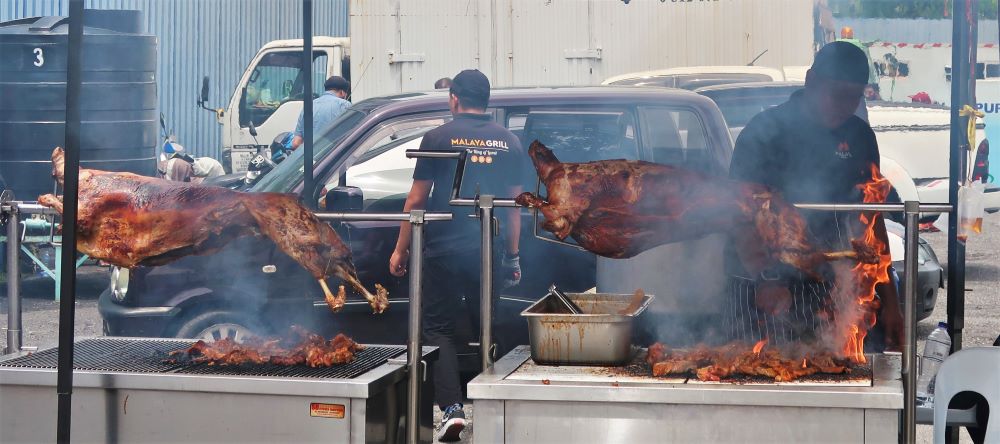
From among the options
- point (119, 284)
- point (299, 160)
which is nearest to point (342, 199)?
point (299, 160)

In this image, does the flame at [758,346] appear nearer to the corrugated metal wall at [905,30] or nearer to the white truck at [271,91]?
the white truck at [271,91]

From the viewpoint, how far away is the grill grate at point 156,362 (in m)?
3.52

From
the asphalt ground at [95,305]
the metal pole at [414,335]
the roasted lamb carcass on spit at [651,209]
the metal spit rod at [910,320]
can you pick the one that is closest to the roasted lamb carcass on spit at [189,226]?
the metal pole at [414,335]

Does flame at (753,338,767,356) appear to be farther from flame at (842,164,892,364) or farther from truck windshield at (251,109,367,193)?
truck windshield at (251,109,367,193)

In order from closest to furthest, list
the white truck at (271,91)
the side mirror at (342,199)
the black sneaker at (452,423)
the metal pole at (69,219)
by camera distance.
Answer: the metal pole at (69,219)
the side mirror at (342,199)
the black sneaker at (452,423)
the white truck at (271,91)

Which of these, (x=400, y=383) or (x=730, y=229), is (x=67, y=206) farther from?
(x=730, y=229)

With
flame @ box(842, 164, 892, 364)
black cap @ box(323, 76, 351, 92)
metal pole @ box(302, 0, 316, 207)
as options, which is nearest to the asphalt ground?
metal pole @ box(302, 0, 316, 207)

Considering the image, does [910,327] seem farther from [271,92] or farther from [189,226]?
[271,92]

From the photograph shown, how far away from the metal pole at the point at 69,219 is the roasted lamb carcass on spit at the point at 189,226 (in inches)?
29.9

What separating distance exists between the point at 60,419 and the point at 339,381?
2.77 ft

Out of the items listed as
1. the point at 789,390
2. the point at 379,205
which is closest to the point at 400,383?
the point at 789,390

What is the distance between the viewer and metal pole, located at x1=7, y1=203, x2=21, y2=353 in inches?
156

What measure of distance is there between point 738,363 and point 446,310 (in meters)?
2.33

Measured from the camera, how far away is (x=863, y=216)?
13.9 ft
